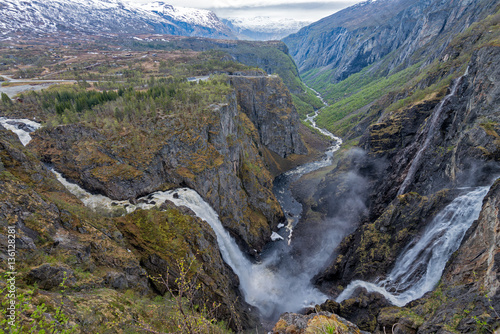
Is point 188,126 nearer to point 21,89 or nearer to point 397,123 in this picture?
point 21,89

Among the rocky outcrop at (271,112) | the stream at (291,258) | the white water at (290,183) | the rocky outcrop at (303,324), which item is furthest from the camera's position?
the rocky outcrop at (271,112)

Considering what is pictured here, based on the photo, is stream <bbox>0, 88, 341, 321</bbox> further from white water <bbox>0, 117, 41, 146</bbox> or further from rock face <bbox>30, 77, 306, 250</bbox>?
rock face <bbox>30, 77, 306, 250</bbox>

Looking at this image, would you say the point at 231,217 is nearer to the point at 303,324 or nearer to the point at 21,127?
the point at 303,324

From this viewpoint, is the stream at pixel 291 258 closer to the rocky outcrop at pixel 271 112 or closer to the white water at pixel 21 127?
the white water at pixel 21 127

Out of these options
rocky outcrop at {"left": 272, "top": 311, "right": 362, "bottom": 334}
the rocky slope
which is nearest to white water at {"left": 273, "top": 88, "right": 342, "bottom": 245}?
the rocky slope

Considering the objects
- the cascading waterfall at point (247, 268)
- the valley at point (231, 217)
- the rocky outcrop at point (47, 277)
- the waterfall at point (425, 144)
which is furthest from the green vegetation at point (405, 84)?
the rocky outcrop at point (47, 277)

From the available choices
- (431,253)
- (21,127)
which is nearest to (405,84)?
(431,253)
